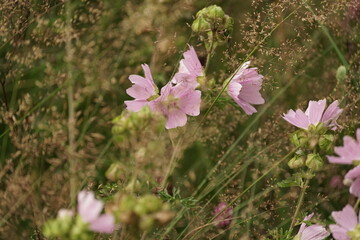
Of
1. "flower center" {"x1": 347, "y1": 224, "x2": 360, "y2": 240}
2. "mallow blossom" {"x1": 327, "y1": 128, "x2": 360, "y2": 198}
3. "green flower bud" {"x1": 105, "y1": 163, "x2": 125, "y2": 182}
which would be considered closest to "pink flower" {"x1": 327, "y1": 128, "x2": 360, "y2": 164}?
"mallow blossom" {"x1": 327, "y1": 128, "x2": 360, "y2": 198}

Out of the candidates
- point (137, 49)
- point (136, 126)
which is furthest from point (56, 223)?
point (137, 49)

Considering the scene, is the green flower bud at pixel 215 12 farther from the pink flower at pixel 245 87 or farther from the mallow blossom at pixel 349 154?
the mallow blossom at pixel 349 154

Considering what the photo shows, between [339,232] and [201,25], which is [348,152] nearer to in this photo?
[339,232]

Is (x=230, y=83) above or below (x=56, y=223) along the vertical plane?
below

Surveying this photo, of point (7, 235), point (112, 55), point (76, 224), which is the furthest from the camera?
point (112, 55)

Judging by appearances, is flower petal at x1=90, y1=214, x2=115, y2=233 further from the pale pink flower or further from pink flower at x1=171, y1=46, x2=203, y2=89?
pink flower at x1=171, y1=46, x2=203, y2=89

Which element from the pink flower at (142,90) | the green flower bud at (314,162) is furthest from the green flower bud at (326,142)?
the pink flower at (142,90)

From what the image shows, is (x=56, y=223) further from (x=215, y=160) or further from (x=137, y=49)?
(x=137, y=49)
